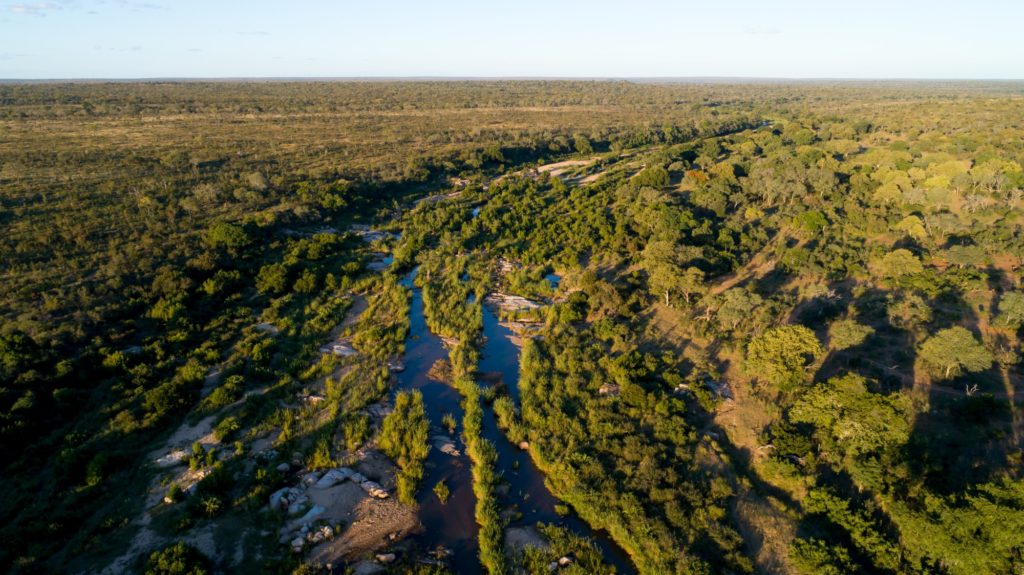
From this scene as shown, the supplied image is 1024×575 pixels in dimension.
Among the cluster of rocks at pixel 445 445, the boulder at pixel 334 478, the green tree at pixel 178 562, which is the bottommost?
the cluster of rocks at pixel 445 445

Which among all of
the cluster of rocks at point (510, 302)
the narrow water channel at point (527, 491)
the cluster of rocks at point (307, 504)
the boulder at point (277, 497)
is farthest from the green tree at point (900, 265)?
the boulder at point (277, 497)

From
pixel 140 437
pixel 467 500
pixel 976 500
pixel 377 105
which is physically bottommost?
pixel 467 500

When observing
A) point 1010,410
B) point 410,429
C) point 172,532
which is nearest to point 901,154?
point 1010,410

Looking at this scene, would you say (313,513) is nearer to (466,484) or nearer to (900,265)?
(466,484)

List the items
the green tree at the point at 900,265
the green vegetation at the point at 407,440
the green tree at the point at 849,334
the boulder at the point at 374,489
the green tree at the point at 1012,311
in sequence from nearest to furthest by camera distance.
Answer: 1. the boulder at the point at 374,489
2. the green vegetation at the point at 407,440
3. the green tree at the point at 849,334
4. the green tree at the point at 1012,311
5. the green tree at the point at 900,265

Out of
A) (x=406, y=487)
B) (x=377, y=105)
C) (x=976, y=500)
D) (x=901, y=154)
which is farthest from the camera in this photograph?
(x=377, y=105)

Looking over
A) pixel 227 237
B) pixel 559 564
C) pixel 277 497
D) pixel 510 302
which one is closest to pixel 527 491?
pixel 559 564

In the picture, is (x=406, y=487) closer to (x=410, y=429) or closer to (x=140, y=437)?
(x=410, y=429)

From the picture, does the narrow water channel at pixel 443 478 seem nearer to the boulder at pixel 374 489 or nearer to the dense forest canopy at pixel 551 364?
the dense forest canopy at pixel 551 364
